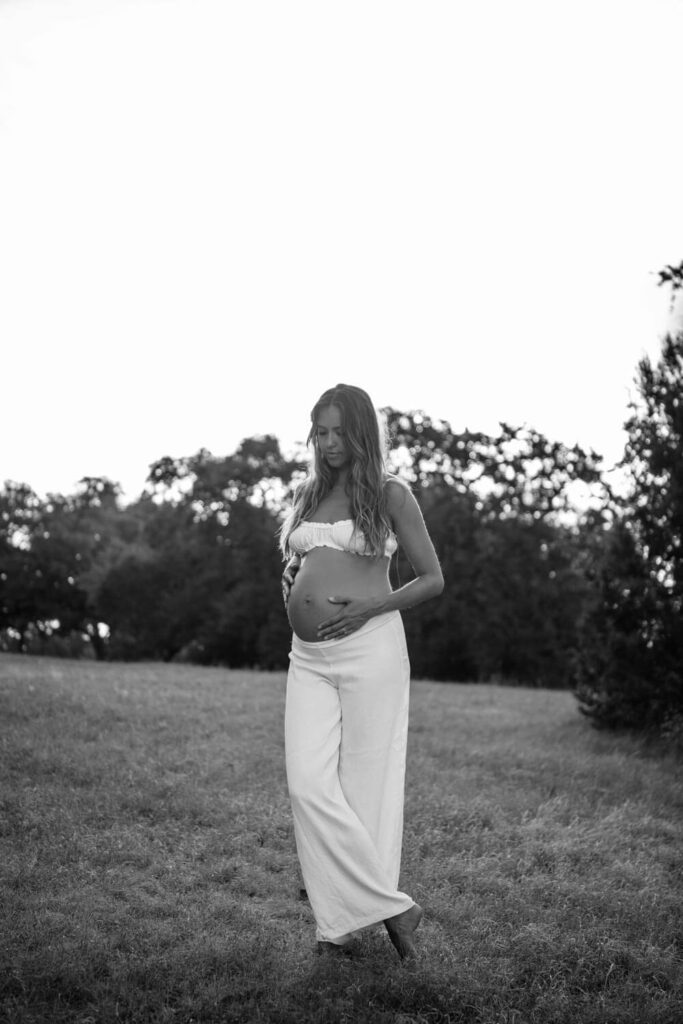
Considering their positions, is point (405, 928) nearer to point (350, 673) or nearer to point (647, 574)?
point (350, 673)

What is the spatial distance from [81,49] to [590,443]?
51.3 ft

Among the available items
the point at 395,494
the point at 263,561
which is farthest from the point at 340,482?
the point at 263,561

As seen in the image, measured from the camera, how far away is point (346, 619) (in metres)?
3.85

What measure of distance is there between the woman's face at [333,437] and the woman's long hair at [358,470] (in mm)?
20

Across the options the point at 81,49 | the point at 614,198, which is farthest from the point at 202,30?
the point at 614,198

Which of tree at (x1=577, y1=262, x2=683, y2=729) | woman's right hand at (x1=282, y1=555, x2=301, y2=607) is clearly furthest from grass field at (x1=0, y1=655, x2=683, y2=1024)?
woman's right hand at (x1=282, y1=555, x2=301, y2=607)

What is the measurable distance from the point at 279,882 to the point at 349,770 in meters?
1.41

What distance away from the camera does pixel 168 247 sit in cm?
1437

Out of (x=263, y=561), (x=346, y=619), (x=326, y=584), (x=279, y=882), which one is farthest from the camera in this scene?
(x=263, y=561)

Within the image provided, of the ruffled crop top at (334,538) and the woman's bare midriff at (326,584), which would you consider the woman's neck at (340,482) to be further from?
the woman's bare midriff at (326,584)

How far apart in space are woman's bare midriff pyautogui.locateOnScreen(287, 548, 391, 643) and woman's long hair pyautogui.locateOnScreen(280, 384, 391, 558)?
0.12 metres

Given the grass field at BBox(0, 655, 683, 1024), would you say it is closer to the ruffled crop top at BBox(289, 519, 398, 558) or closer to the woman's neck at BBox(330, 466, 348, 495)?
the ruffled crop top at BBox(289, 519, 398, 558)

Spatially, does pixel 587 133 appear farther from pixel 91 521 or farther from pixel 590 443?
pixel 91 521

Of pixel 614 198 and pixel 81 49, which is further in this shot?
pixel 614 198
